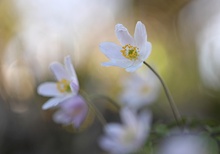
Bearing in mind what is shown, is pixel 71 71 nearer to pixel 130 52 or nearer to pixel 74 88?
pixel 74 88

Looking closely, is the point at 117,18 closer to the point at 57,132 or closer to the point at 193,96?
the point at 193,96

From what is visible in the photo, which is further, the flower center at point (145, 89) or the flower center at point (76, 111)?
the flower center at point (145, 89)

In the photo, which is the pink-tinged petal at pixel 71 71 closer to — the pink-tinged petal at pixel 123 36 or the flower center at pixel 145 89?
the pink-tinged petal at pixel 123 36

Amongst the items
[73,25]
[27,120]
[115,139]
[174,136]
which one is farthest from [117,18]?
[174,136]

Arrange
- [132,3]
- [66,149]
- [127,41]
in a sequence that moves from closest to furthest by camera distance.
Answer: [127,41]
[66,149]
[132,3]

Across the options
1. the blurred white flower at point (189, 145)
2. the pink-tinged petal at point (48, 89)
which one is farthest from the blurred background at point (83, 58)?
the blurred white flower at point (189, 145)

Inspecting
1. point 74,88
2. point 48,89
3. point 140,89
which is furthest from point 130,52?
point 140,89

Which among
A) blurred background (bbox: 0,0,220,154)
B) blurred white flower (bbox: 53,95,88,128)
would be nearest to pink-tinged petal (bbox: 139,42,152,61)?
blurred white flower (bbox: 53,95,88,128)

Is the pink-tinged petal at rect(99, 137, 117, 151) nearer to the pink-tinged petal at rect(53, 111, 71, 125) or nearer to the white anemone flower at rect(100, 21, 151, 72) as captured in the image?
the pink-tinged petal at rect(53, 111, 71, 125)
